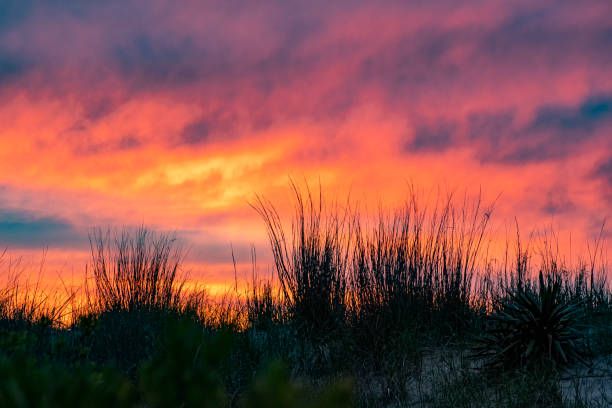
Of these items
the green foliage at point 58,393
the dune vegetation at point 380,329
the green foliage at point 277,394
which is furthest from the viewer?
the dune vegetation at point 380,329

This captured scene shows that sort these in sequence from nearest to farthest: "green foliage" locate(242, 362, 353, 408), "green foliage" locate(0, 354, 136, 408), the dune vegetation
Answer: "green foliage" locate(242, 362, 353, 408), "green foliage" locate(0, 354, 136, 408), the dune vegetation

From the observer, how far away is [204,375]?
3.98 ft

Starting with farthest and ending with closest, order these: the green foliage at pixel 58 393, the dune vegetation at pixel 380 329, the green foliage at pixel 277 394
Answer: the dune vegetation at pixel 380 329 → the green foliage at pixel 58 393 → the green foliage at pixel 277 394

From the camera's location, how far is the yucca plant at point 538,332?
6.11 m

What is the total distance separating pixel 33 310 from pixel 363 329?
251 inches

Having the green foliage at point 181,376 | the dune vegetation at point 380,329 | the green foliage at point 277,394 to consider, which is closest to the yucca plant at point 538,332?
the dune vegetation at point 380,329

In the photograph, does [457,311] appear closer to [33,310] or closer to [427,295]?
[427,295]

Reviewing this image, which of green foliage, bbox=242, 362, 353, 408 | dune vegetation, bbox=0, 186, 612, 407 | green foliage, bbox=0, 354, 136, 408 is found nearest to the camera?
green foliage, bbox=242, 362, 353, 408

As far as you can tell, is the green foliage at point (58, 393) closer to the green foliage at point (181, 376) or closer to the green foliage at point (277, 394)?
the green foliage at point (181, 376)

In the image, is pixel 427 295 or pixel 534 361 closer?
pixel 534 361

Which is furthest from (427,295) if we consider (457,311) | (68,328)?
(68,328)

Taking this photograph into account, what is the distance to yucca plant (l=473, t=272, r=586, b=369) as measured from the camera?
611cm

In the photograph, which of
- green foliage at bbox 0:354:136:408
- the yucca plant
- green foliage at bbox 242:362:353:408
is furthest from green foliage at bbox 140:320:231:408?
the yucca plant

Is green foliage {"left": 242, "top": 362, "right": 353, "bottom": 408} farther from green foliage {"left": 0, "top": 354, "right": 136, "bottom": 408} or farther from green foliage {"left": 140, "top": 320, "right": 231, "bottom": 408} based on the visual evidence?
green foliage {"left": 0, "top": 354, "right": 136, "bottom": 408}
